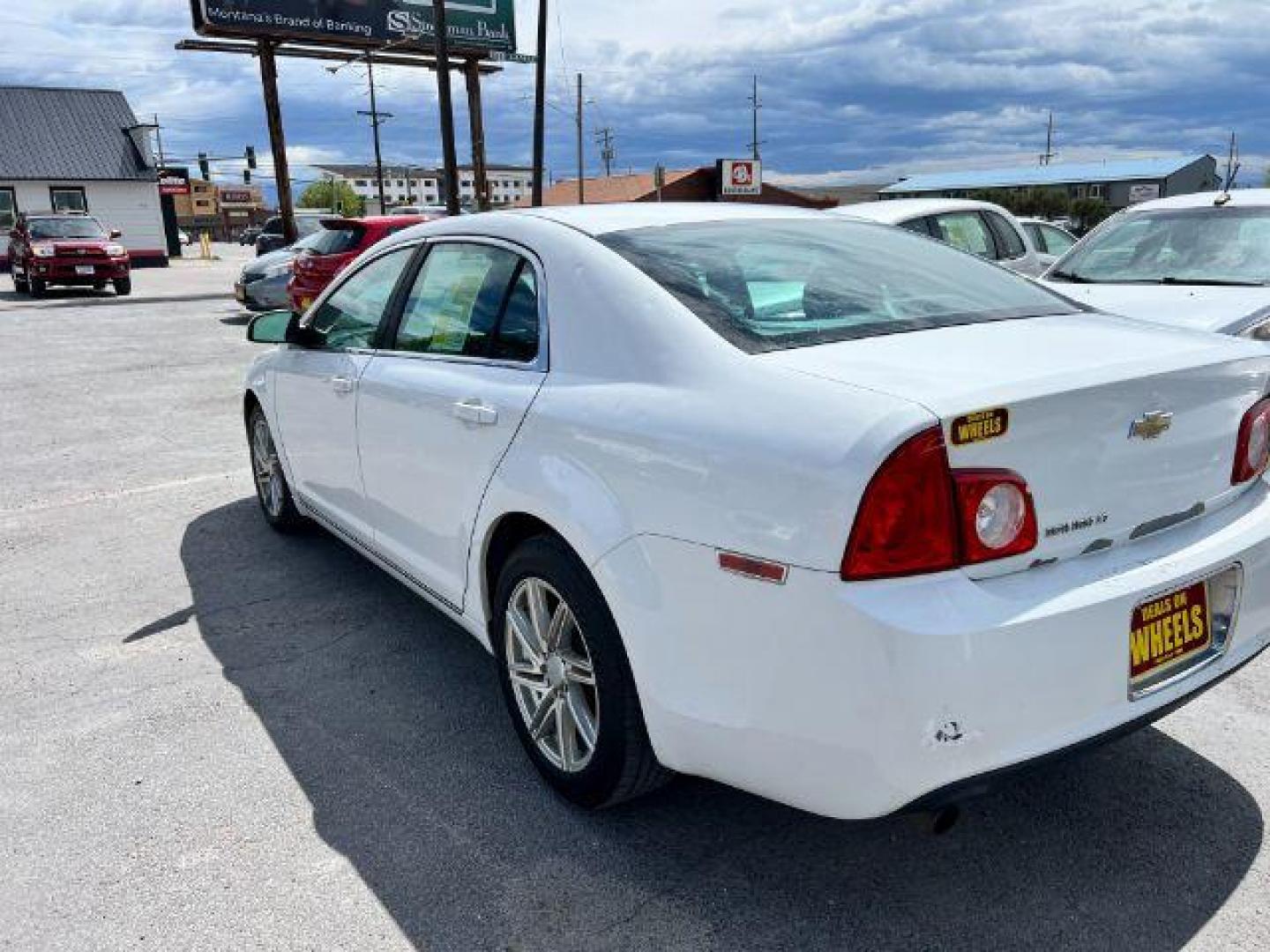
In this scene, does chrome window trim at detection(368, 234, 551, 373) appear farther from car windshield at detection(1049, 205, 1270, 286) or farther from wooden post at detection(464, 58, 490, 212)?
wooden post at detection(464, 58, 490, 212)

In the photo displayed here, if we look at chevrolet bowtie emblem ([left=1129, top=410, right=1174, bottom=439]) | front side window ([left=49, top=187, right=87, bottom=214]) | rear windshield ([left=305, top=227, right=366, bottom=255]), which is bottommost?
chevrolet bowtie emblem ([left=1129, top=410, right=1174, bottom=439])

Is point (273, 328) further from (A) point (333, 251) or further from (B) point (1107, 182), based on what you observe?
(B) point (1107, 182)

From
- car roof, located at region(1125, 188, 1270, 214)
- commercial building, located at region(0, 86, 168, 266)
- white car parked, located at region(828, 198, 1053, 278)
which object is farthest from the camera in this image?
commercial building, located at region(0, 86, 168, 266)

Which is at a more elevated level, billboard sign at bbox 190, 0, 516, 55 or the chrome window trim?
billboard sign at bbox 190, 0, 516, 55

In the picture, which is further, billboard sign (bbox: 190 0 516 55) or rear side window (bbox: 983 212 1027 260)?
billboard sign (bbox: 190 0 516 55)

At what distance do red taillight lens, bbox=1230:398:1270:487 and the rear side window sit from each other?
6828 millimetres

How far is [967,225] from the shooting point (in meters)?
8.84

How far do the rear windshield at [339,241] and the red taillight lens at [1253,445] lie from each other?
11.5 metres

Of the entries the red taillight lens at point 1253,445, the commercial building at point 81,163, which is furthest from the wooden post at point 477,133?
the red taillight lens at point 1253,445

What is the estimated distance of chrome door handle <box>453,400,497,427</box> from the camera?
2898mm

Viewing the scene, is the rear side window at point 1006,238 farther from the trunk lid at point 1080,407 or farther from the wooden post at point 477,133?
the wooden post at point 477,133

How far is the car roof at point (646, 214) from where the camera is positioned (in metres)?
3.04

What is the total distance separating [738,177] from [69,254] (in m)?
31.1

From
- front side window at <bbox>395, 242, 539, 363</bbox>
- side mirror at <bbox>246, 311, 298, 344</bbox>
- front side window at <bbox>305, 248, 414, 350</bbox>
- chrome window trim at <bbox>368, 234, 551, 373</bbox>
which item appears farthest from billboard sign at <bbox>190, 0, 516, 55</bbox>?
chrome window trim at <bbox>368, 234, 551, 373</bbox>
